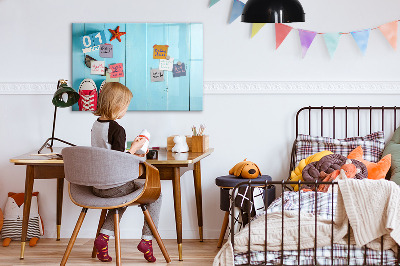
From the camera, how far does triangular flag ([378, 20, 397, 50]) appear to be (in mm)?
4262

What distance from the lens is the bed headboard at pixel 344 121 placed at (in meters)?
4.33

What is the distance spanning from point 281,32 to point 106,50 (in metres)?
1.24

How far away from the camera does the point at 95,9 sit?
438 centimetres

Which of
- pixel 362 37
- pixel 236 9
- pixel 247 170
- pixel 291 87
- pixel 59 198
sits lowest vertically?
pixel 59 198

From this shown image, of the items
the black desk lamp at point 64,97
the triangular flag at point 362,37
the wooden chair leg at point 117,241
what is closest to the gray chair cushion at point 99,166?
the wooden chair leg at point 117,241

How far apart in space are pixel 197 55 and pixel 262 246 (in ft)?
5.75

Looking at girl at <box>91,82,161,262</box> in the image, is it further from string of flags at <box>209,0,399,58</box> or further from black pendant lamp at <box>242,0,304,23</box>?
string of flags at <box>209,0,399,58</box>

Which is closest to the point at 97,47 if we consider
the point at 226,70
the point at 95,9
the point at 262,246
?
the point at 95,9

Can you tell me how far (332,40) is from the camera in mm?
4285

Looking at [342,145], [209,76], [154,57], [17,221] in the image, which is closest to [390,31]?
[342,145]

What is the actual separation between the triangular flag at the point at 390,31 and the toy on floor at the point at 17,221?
2.73m

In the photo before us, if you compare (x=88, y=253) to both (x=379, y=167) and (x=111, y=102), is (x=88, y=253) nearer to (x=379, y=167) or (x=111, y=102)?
(x=111, y=102)

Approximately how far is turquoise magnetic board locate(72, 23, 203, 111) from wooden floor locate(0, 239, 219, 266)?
3.15ft

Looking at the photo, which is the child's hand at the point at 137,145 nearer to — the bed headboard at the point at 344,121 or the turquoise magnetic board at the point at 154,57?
the turquoise magnetic board at the point at 154,57
